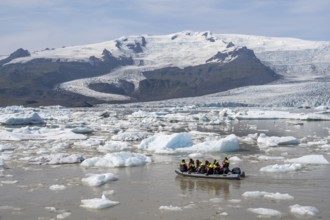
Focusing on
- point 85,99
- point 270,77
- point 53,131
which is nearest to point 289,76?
point 270,77

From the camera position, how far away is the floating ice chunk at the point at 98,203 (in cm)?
1174

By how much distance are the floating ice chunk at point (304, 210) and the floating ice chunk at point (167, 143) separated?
36.8ft

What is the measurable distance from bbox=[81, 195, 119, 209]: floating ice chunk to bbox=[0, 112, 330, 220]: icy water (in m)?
0.16

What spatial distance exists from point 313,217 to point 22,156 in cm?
1389

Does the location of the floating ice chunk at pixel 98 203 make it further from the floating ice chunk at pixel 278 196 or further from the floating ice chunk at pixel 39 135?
the floating ice chunk at pixel 39 135

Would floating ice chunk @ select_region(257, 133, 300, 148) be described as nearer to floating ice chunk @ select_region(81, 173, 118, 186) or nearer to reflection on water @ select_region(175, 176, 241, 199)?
reflection on water @ select_region(175, 176, 241, 199)

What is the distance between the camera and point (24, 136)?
2872cm

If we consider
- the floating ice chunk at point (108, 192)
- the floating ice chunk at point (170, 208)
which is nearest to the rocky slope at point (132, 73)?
the floating ice chunk at point (108, 192)

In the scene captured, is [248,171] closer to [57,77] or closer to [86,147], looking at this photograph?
[86,147]

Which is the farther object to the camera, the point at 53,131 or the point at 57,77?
the point at 57,77

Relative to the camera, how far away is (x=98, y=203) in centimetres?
1181

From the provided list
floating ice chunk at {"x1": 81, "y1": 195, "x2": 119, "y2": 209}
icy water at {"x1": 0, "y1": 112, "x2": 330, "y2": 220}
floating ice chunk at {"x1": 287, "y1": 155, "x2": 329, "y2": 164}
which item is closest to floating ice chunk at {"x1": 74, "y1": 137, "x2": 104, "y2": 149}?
icy water at {"x1": 0, "y1": 112, "x2": 330, "y2": 220}

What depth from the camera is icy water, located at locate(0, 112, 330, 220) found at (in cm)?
1132

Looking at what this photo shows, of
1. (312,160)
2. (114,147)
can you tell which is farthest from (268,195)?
(114,147)
